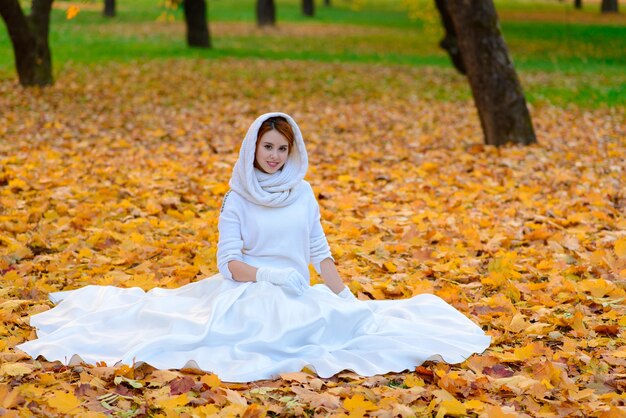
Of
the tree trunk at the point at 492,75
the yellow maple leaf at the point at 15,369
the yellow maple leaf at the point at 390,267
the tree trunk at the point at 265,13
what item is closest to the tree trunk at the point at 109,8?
the tree trunk at the point at 265,13

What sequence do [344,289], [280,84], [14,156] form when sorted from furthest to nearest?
[280,84]
[14,156]
[344,289]

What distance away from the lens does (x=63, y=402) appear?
3.54 meters

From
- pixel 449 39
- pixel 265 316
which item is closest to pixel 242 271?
pixel 265 316

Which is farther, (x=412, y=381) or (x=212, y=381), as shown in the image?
(x=412, y=381)

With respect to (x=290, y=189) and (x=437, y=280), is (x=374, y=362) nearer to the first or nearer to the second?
(x=290, y=189)

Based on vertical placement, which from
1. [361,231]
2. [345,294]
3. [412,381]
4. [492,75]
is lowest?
[361,231]

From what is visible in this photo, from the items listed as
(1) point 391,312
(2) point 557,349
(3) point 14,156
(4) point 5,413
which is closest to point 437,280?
(1) point 391,312

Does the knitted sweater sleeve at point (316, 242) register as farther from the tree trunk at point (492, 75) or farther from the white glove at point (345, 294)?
the tree trunk at point (492, 75)

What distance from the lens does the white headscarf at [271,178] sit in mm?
4418

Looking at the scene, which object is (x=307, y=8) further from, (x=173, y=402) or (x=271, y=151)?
(x=173, y=402)

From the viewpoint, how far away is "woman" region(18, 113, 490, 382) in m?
4.12

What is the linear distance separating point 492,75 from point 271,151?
6858mm

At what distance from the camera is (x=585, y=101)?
1507cm

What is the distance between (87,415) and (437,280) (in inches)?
110
